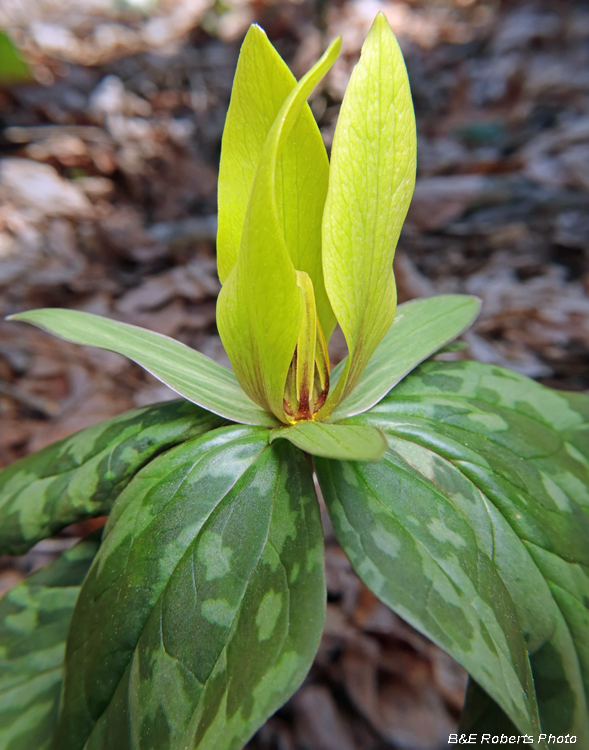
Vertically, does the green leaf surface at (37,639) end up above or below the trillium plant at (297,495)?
below

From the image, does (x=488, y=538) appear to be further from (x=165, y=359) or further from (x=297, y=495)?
(x=165, y=359)

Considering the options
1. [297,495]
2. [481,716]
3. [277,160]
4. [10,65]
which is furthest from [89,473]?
[10,65]

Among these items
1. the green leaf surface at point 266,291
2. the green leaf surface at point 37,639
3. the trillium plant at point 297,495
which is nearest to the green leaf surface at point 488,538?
the trillium plant at point 297,495

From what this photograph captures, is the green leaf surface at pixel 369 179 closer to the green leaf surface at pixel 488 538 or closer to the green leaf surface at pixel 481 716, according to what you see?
the green leaf surface at pixel 488 538

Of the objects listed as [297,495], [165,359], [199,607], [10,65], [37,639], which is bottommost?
[37,639]

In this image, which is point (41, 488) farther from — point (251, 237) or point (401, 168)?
point (401, 168)
